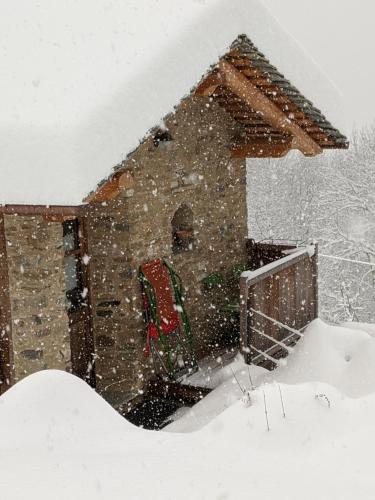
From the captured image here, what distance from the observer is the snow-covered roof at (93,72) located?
538 cm

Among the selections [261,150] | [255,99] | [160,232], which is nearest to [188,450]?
[160,232]

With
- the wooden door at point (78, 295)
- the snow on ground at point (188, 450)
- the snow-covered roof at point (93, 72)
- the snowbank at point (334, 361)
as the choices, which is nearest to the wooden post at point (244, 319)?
the snowbank at point (334, 361)

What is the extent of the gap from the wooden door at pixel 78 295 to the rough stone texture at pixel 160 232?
90 millimetres

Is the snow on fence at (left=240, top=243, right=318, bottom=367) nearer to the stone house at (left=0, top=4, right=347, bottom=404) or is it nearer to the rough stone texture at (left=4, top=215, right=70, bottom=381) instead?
the stone house at (left=0, top=4, right=347, bottom=404)

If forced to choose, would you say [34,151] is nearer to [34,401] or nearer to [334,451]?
[34,401]

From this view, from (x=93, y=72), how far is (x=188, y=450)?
3.35 metres

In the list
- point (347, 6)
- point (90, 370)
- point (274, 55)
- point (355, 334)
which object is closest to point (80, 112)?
point (274, 55)

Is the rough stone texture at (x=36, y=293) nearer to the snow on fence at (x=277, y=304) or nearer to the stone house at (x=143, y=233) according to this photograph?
the stone house at (x=143, y=233)

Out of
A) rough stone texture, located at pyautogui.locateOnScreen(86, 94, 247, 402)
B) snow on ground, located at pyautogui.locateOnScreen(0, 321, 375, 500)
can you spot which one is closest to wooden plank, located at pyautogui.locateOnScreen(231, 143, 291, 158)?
rough stone texture, located at pyautogui.locateOnScreen(86, 94, 247, 402)

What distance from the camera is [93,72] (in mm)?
6012

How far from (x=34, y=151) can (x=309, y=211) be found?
29.5 metres

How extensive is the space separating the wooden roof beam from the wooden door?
7.31 feet

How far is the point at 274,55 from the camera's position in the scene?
751 cm

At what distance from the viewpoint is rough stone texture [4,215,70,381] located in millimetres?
6199
